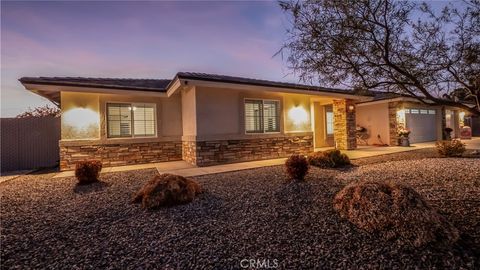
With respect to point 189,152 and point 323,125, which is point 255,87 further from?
point 323,125

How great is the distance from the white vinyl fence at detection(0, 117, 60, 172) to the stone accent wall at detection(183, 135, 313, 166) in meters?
6.12

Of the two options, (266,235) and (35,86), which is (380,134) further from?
(35,86)

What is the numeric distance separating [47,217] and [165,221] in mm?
2307

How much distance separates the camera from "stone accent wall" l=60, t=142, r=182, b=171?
8953 millimetres

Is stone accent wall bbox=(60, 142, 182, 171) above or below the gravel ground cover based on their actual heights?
above

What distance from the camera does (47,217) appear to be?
4176mm

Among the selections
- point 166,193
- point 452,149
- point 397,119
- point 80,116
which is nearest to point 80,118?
point 80,116

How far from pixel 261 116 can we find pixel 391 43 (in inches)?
252

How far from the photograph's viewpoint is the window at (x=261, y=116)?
10.1 meters

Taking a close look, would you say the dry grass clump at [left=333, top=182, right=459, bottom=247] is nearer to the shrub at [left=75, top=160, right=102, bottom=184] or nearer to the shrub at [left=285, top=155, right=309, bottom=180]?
the shrub at [left=285, top=155, right=309, bottom=180]

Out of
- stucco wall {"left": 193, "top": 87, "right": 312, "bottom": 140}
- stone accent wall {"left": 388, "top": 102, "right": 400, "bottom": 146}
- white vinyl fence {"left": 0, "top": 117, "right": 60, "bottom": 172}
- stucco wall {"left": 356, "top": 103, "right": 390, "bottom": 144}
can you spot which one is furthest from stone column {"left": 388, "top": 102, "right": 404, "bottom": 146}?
white vinyl fence {"left": 0, "top": 117, "right": 60, "bottom": 172}

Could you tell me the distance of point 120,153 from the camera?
9680mm

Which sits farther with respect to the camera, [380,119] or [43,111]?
[43,111]

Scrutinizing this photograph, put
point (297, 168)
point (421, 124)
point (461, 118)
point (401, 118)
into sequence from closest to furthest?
1. point (297, 168)
2. point (401, 118)
3. point (421, 124)
4. point (461, 118)
